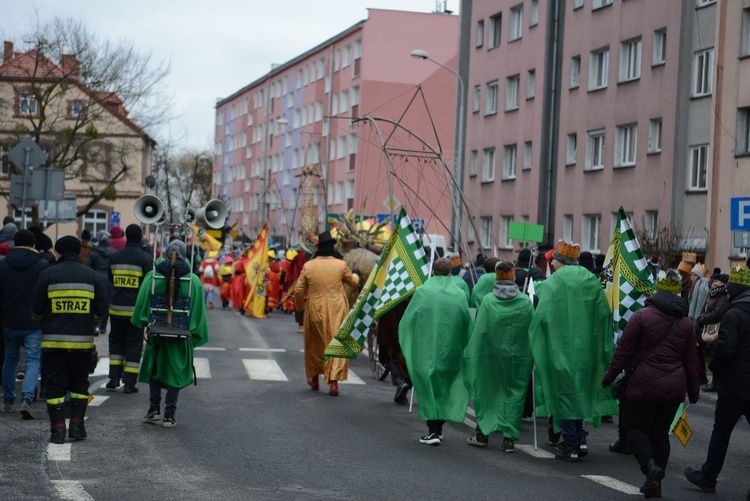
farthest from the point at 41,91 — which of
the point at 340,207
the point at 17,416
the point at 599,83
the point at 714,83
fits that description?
the point at 17,416

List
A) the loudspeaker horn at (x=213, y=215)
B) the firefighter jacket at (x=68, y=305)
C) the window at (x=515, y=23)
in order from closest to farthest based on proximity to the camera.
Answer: the firefighter jacket at (x=68, y=305) → the loudspeaker horn at (x=213, y=215) → the window at (x=515, y=23)

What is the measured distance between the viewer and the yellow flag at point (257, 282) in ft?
108

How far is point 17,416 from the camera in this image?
469 inches

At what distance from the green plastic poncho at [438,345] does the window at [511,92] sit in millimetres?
36675

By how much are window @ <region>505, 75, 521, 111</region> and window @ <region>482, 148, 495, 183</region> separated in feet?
7.41

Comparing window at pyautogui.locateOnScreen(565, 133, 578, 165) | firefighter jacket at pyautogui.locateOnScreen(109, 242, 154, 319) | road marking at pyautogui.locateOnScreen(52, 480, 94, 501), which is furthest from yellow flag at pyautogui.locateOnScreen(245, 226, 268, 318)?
road marking at pyautogui.locateOnScreen(52, 480, 94, 501)

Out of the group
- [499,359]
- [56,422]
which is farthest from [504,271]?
[56,422]

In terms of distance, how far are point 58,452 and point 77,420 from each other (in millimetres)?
759

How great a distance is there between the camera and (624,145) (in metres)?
39.7

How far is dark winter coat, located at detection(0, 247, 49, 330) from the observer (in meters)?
12.3

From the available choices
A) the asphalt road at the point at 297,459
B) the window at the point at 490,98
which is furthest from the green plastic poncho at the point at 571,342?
the window at the point at 490,98

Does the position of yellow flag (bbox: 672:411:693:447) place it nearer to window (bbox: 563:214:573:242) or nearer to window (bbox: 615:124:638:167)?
window (bbox: 615:124:638:167)

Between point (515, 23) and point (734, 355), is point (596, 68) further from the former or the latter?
point (734, 355)

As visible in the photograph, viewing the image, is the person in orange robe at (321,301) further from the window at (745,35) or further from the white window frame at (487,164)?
the white window frame at (487,164)
